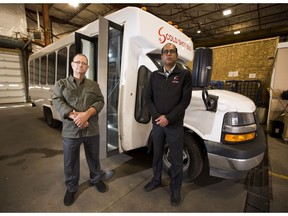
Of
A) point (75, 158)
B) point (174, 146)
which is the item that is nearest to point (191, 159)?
point (174, 146)

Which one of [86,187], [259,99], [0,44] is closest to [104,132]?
[86,187]

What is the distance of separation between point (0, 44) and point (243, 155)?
12809 millimetres

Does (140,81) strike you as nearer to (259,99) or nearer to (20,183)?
(20,183)

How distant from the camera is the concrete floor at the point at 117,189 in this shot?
201 centimetres

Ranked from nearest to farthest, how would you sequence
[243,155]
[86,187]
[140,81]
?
[243,155], [86,187], [140,81]

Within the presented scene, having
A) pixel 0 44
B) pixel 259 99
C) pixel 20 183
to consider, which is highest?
pixel 0 44

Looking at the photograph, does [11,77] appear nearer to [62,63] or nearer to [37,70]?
[37,70]

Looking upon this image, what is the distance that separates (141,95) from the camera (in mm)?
2736

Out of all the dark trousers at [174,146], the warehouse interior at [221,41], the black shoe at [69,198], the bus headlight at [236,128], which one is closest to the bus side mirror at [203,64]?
the bus headlight at [236,128]

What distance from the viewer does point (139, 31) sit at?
94.0 inches

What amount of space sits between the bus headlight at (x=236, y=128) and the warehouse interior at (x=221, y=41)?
2.34m

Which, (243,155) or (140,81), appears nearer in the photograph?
(243,155)

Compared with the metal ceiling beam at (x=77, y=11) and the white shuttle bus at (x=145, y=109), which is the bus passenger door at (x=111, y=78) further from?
the metal ceiling beam at (x=77, y=11)

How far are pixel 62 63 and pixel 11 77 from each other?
9.02 metres
